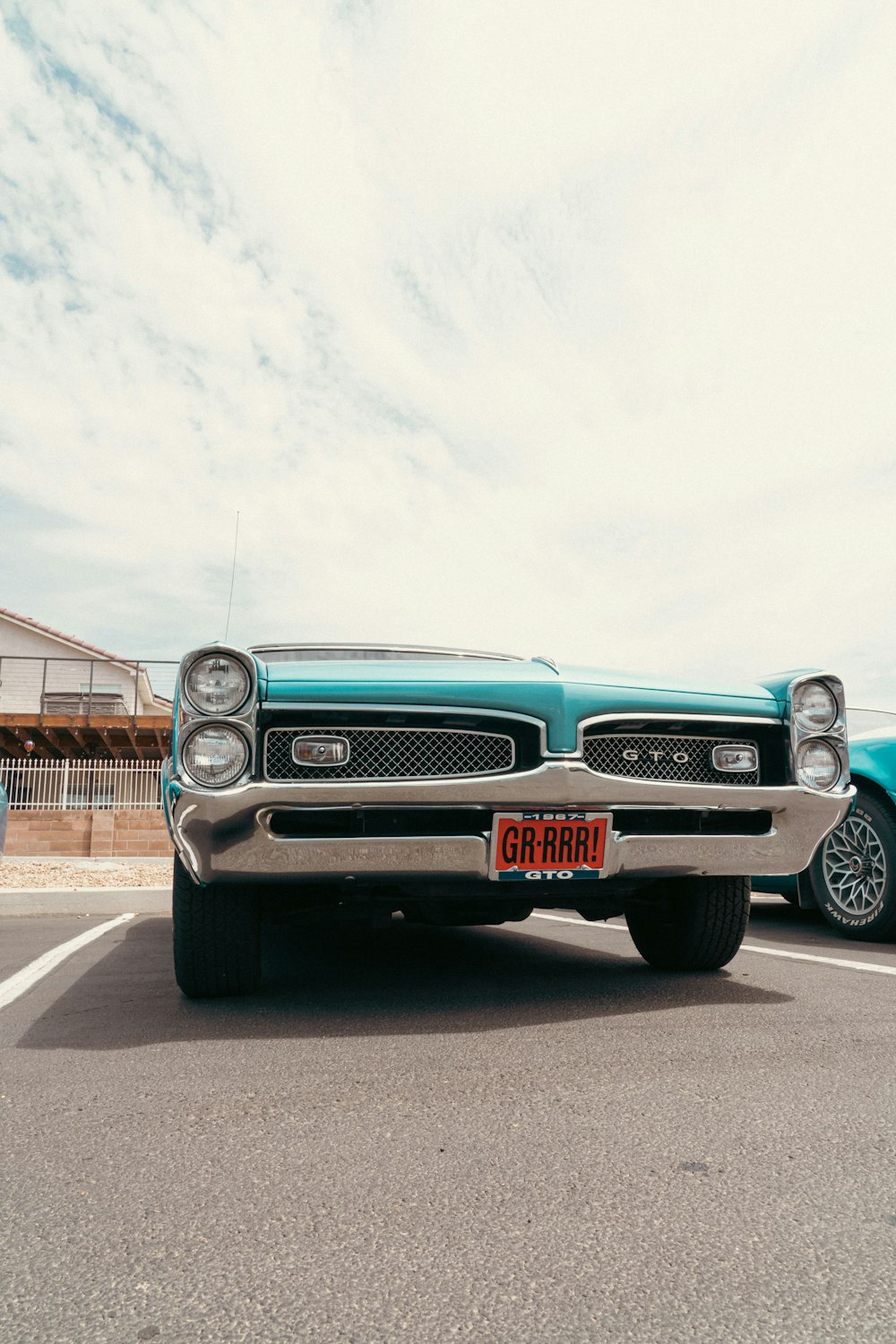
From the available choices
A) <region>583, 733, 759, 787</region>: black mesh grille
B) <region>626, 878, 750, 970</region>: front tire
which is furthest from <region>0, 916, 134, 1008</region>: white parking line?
<region>626, 878, 750, 970</region>: front tire

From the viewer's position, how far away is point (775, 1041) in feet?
8.95

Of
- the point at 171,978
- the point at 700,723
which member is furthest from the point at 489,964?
the point at 700,723

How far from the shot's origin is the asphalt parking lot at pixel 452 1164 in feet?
4.39

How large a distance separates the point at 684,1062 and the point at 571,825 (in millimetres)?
746

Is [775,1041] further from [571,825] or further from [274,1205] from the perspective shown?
[274,1205]

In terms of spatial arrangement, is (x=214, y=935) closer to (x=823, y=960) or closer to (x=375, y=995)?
(x=375, y=995)

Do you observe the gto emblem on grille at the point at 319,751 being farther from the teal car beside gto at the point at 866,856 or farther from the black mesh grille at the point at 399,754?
the teal car beside gto at the point at 866,856

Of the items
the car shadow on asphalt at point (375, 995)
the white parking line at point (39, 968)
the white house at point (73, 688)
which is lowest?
the white parking line at point (39, 968)

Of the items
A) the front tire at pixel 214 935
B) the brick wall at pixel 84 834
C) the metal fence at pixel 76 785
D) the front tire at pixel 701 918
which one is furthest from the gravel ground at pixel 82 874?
the front tire at pixel 701 918

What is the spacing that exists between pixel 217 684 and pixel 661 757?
56.1 inches

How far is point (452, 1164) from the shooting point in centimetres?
185

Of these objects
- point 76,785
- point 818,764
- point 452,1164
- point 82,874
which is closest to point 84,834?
point 76,785

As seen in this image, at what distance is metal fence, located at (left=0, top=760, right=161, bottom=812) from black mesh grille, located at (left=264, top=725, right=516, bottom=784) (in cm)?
1292

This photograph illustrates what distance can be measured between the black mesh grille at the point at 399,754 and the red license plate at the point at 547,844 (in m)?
0.18
